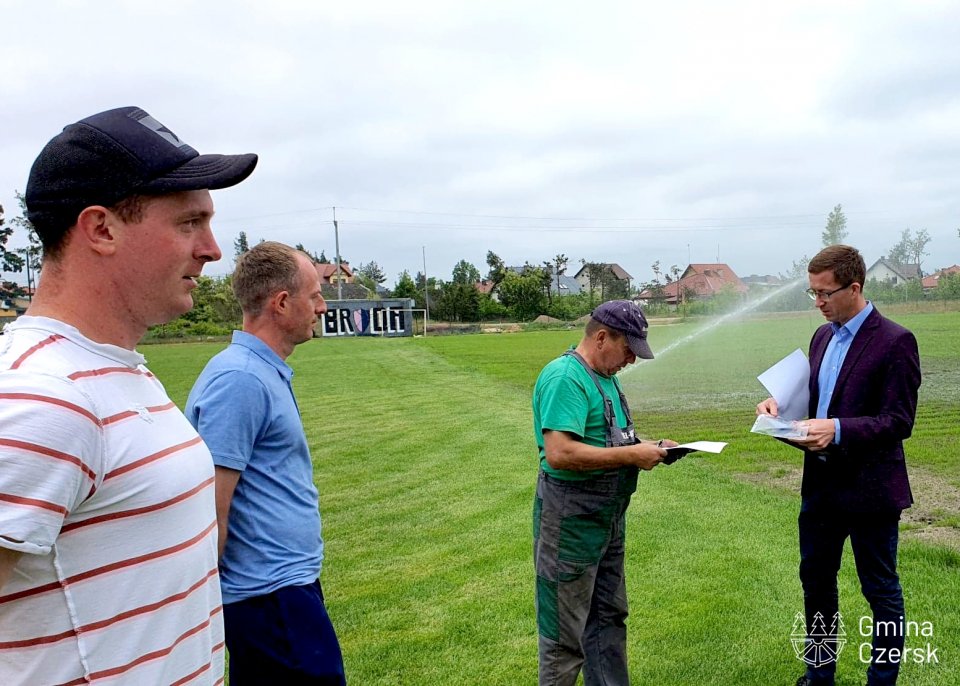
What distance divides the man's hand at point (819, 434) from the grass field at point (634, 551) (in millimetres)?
1516

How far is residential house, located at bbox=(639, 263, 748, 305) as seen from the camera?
3066 inches

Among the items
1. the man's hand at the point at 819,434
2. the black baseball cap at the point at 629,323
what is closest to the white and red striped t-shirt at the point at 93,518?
the black baseball cap at the point at 629,323

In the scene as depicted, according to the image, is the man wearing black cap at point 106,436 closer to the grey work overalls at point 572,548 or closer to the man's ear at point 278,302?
the man's ear at point 278,302

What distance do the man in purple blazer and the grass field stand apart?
758mm

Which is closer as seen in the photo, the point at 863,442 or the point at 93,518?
the point at 93,518

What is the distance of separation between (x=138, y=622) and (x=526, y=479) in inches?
289

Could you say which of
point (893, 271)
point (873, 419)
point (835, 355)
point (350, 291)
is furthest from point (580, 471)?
point (893, 271)

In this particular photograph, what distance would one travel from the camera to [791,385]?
3.84 metres

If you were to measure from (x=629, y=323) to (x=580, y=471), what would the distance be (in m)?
0.75

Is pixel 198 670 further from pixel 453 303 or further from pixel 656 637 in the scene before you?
pixel 453 303

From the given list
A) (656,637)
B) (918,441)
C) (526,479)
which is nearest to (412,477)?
(526,479)

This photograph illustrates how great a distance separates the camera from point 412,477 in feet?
30.1

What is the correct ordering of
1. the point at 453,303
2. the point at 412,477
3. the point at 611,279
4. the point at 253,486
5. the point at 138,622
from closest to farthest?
the point at 138,622 < the point at 253,486 < the point at 412,477 < the point at 453,303 < the point at 611,279

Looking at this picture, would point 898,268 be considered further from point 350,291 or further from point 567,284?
point 350,291
